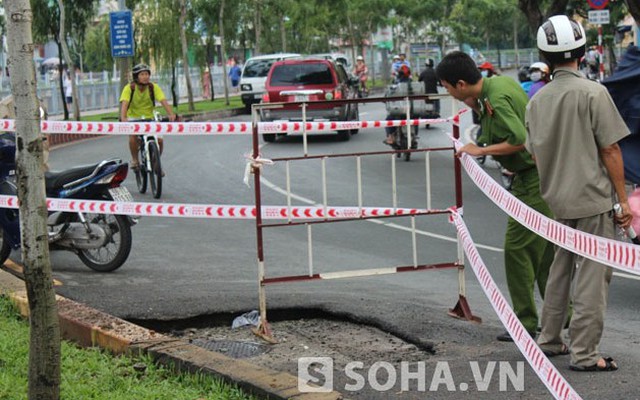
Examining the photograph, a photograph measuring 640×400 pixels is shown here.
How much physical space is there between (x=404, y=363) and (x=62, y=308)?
255 centimetres

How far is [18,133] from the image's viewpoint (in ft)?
17.5

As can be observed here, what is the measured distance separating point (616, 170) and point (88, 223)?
5.40m

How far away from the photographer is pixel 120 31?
99.9ft

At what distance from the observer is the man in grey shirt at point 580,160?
584cm

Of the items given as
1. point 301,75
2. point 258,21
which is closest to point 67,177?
point 301,75

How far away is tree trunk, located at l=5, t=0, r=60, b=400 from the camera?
5215 mm

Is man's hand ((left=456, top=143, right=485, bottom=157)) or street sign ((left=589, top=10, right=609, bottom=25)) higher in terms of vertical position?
street sign ((left=589, top=10, right=609, bottom=25))

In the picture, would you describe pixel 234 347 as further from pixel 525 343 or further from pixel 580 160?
pixel 580 160

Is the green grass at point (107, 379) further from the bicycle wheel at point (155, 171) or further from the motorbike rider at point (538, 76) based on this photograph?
the motorbike rider at point (538, 76)

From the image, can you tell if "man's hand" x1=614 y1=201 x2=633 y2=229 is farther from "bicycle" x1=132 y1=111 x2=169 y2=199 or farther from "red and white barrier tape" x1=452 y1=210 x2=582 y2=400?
"bicycle" x1=132 y1=111 x2=169 y2=199

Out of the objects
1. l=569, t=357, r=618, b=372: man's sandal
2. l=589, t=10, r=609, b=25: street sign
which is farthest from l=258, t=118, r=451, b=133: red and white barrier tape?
l=589, t=10, r=609, b=25: street sign

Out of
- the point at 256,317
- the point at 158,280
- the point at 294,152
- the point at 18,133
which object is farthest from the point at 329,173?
the point at 18,133

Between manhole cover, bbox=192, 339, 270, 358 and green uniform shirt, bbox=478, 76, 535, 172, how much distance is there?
6.30 ft

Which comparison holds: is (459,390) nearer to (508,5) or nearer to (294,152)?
(294,152)
